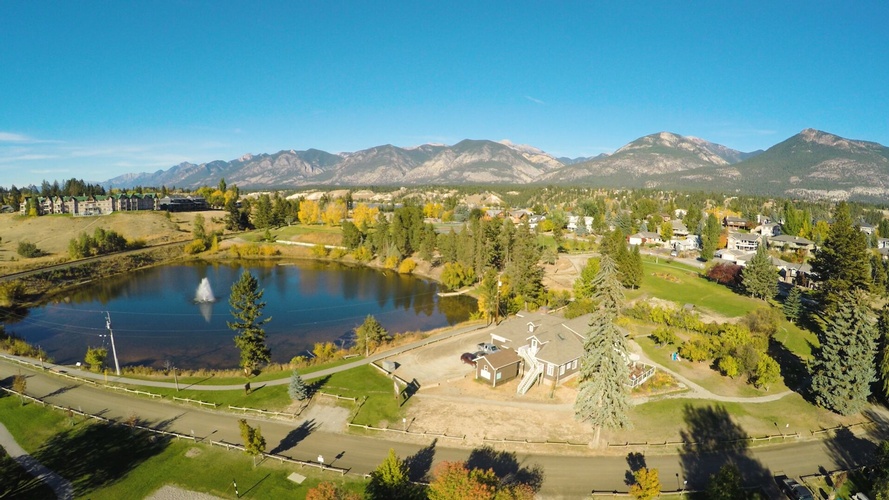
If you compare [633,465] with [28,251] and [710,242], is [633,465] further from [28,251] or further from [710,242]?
[28,251]

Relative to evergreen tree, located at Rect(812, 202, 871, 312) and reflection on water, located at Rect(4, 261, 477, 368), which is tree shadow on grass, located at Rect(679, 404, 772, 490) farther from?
reflection on water, located at Rect(4, 261, 477, 368)

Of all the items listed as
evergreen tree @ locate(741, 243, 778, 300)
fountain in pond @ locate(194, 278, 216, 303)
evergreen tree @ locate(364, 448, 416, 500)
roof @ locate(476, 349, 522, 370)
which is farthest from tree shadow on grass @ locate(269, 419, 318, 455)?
evergreen tree @ locate(741, 243, 778, 300)

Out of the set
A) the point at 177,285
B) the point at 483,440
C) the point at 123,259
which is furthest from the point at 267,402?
the point at 123,259

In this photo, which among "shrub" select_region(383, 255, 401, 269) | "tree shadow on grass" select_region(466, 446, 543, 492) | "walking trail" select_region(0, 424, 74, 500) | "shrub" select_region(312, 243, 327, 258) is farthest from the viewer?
"shrub" select_region(312, 243, 327, 258)

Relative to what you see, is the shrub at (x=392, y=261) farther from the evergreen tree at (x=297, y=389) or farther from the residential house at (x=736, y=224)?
the residential house at (x=736, y=224)

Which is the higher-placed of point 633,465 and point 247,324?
point 247,324

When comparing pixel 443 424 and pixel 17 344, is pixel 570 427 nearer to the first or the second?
pixel 443 424

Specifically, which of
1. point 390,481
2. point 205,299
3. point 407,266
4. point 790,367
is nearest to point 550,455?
point 390,481
